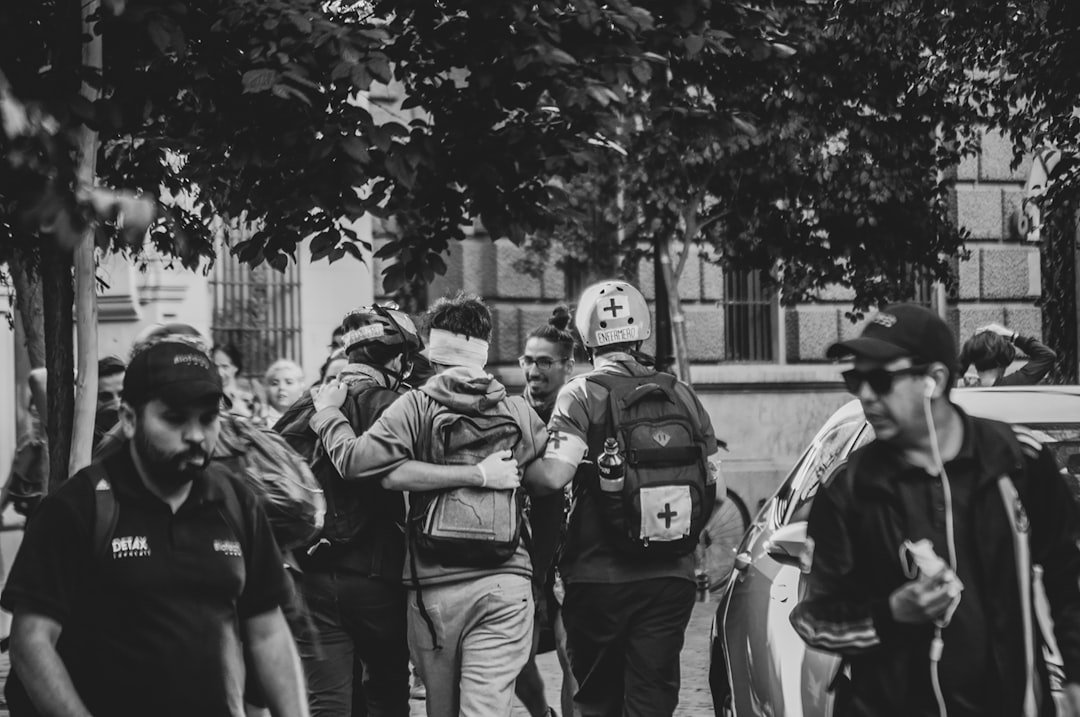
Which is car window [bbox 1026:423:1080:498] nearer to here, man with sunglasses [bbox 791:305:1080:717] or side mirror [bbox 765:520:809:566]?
Result: side mirror [bbox 765:520:809:566]

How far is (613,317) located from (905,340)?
2.78 metres

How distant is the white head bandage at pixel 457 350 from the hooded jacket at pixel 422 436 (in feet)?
0.20

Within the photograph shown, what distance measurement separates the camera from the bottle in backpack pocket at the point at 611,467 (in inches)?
246

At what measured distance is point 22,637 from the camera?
136 inches

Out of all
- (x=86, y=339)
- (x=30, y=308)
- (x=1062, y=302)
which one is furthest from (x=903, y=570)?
(x=1062, y=302)

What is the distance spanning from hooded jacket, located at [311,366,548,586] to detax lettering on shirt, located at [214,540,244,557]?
85.6 inches

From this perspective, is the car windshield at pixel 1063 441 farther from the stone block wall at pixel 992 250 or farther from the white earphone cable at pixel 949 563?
the stone block wall at pixel 992 250

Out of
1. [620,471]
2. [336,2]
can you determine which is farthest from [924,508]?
[336,2]

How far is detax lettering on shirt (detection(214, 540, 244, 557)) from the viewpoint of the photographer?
3639mm

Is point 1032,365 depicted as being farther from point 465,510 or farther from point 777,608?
point 465,510

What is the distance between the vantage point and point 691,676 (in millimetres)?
9922

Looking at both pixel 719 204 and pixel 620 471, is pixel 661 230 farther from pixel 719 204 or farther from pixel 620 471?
pixel 620 471

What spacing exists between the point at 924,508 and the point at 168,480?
1.54 metres

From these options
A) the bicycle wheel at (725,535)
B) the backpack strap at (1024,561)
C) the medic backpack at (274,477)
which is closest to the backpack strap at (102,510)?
the medic backpack at (274,477)
